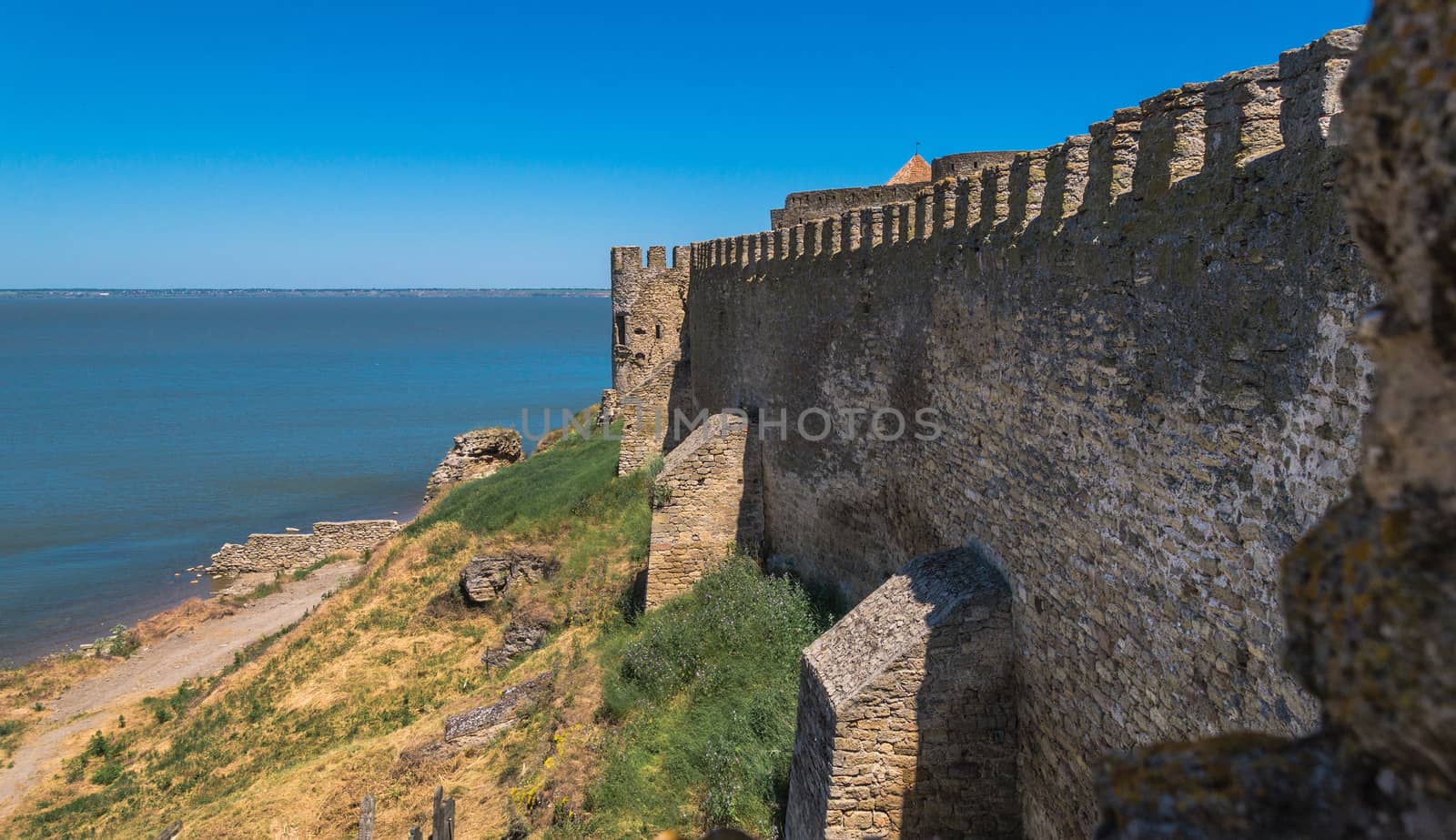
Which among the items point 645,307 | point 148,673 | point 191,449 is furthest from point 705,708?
point 191,449

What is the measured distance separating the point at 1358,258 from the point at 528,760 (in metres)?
10.1

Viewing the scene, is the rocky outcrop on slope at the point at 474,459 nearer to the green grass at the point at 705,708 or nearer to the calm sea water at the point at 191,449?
the calm sea water at the point at 191,449

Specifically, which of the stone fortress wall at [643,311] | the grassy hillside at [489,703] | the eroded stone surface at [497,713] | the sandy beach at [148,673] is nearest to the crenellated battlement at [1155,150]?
the grassy hillside at [489,703]

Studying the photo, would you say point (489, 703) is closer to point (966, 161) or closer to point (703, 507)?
point (703, 507)

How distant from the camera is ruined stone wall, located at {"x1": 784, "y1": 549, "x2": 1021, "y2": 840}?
7.28 m

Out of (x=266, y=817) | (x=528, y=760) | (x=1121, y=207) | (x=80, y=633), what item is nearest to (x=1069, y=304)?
(x=1121, y=207)

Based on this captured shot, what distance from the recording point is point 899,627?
7.55 metres

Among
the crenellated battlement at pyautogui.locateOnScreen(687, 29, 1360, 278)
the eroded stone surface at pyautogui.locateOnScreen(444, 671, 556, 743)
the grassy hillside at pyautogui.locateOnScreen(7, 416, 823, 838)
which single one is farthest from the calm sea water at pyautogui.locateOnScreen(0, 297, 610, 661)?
the crenellated battlement at pyautogui.locateOnScreen(687, 29, 1360, 278)

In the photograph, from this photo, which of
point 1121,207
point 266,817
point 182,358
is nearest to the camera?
point 1121,207

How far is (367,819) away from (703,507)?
20.1ft

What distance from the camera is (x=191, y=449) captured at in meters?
56.0

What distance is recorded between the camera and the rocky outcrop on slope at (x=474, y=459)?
101 ft

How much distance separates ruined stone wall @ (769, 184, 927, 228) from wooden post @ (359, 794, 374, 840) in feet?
41.2

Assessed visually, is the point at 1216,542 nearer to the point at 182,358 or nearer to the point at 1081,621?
the point at 1081,621
